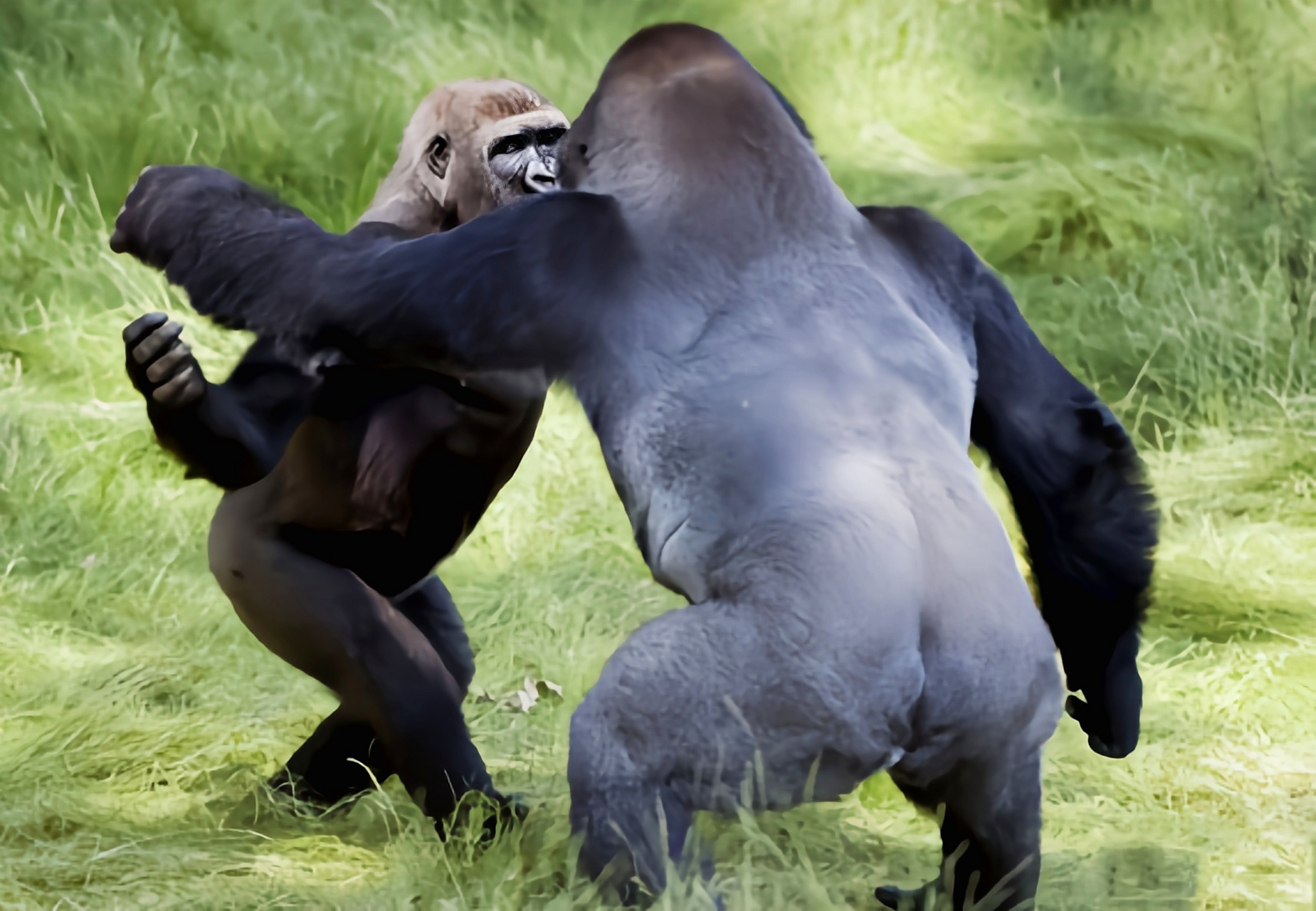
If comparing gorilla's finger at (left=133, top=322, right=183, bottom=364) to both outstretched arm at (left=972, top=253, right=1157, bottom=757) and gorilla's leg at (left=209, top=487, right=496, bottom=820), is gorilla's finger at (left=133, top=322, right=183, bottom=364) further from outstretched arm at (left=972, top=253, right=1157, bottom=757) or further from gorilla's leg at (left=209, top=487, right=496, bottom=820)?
outstretched arm at (left=972, top=253, right=1157, bottom=757)

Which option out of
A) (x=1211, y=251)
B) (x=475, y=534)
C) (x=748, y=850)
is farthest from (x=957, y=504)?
(x=1211, y=251)

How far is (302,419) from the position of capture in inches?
72.9

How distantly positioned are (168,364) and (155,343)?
3 centimetres

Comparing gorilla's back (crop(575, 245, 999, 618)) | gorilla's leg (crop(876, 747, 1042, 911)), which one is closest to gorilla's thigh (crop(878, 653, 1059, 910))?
gorilla's leg (crop(876, 747, 1042, 911))

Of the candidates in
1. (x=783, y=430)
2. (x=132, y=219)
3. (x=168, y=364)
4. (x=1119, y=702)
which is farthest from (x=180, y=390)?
(x=1119, y=702)

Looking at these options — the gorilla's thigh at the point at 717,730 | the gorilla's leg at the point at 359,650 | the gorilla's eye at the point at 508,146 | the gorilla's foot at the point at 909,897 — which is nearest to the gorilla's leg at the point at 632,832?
the gorilla's thigh at the point at 717,730

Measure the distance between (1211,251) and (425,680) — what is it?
3318 mm

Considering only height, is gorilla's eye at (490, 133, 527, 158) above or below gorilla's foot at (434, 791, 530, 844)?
above

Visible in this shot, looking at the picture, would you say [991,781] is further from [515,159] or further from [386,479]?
[515,159]

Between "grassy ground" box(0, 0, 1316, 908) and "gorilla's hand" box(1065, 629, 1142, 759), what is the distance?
0.80 feet

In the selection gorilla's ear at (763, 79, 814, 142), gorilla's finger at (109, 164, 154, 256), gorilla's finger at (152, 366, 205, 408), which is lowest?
gorilla's finger at (152, 366, 205, 408)

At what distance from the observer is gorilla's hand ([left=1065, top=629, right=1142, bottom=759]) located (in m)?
1.58

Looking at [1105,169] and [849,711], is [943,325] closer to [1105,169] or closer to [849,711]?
[849,711]

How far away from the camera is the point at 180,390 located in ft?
5.41
